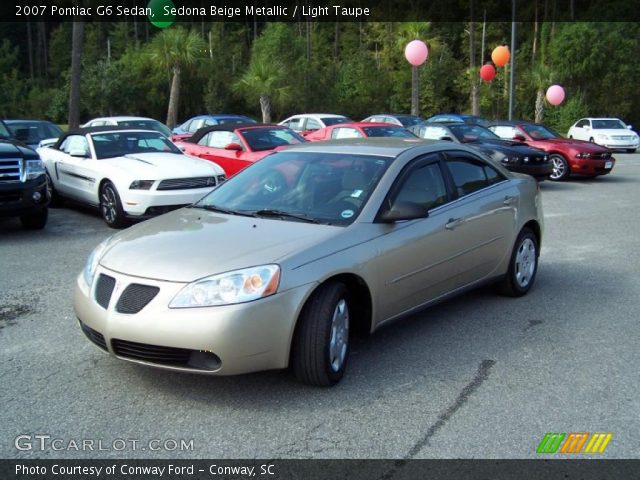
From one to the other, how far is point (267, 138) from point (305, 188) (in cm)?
796

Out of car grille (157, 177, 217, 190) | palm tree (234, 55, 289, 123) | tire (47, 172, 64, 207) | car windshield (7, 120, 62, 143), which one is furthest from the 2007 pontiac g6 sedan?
palm tree (234, 55, 289, 123)

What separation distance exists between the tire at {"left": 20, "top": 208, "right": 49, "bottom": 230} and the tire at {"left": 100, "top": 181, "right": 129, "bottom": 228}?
85 centimetres

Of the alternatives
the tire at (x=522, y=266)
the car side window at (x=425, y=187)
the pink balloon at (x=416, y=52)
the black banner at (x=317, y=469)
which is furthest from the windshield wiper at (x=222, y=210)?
the pink balloon at (x=416, y=52)

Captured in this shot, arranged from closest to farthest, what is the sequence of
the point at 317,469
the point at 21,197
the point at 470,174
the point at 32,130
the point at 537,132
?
the point at 317,469 < the point at 470,174 < the point at 21,197 < the point at 32,130 < the point at 537,132

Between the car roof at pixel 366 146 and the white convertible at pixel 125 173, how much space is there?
4.53 m

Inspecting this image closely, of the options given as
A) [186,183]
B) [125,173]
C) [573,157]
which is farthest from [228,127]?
[573,157]

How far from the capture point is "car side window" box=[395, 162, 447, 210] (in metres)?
5.06

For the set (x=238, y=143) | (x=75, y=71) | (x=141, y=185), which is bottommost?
(x=141, y=185)

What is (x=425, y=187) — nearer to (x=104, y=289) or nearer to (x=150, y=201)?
(x=104, y=289)

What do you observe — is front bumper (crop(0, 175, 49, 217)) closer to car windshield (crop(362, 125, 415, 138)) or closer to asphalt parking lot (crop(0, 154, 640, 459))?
asphalt parking lot (crop(0, 154, 640, 459))

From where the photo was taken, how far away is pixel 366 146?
5461 mm

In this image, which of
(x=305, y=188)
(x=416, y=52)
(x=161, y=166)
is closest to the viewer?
(x=305, y=188)

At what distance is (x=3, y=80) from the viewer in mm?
47656

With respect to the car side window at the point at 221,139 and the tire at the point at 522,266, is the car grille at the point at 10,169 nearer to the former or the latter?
the car side window at the point at 221,139
